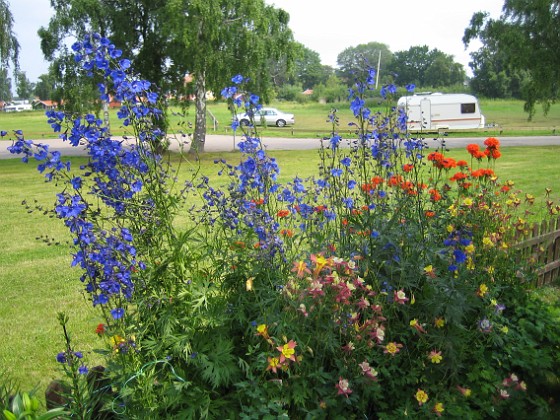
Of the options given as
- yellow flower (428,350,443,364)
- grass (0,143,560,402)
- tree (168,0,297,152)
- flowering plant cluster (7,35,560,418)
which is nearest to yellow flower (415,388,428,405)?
flowering plant cluster (7,35,560,418)

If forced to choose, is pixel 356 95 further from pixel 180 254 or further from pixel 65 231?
pixel 65 231

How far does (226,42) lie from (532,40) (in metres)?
10.2

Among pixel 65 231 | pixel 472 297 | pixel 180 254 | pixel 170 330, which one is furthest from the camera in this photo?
pixel 65 231

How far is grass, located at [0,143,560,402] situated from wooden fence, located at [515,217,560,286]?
11.3 feet

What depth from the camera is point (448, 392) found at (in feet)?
8.38

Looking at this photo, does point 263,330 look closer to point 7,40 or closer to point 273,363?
point 273,363

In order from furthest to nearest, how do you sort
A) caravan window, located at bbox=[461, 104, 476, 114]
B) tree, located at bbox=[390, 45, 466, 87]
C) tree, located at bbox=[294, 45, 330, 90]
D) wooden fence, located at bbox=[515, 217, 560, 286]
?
1. tree, located at bbox=[294, 45, 330, 90]
2. tree, located at bbox=[390, 45, 466, 87]
3. caravan window, located at bbox=[461, 104, 476, 114]
4. wooden fence, located at bbox=[515, 217, 560, 286]

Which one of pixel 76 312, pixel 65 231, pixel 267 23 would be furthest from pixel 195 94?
pixel 76 312

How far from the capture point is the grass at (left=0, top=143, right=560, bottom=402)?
3938 mm

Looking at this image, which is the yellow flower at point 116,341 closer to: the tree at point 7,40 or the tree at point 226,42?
the tree at point 226,42

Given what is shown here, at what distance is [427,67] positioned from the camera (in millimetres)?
84688

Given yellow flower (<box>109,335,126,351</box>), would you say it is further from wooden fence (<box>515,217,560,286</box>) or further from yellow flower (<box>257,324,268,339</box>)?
wooden fence (<box>515,217,560,286</box>)

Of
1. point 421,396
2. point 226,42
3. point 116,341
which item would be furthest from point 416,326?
point 226,42

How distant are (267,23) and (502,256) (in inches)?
557
